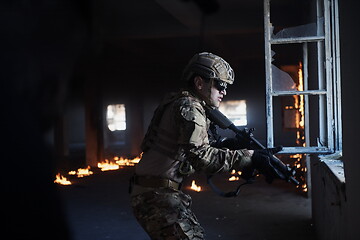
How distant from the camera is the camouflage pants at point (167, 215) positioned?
2.97 m

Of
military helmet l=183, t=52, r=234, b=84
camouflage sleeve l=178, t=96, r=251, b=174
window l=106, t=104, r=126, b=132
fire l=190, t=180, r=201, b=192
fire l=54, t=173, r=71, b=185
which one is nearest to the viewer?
camouflage sleeve l=178, t=96, r=251, b=174

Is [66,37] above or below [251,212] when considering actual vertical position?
above

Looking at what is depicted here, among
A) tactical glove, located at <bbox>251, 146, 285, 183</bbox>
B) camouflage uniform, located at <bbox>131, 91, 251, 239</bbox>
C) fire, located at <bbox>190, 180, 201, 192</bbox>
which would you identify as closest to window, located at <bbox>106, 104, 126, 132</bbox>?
fire, located at <bbox>190, 180, 201, 192</bbox>

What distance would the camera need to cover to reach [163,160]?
10.2ft

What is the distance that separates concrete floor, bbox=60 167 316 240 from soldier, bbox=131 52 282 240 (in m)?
2.68

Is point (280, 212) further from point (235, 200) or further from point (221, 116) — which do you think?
point (221, 116)

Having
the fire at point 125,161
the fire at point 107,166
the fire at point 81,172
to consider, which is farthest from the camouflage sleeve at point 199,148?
the fire at point 125,161

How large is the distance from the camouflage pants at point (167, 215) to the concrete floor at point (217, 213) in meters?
2.66

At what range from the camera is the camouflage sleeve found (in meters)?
2.89

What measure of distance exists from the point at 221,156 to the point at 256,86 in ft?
51.7

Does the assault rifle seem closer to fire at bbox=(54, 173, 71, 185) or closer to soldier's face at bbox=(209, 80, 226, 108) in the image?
soldier's face at bbox=(209, 80, 226, 108)

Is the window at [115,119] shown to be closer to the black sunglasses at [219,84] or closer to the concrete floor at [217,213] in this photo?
the concrete floor at [217,213]

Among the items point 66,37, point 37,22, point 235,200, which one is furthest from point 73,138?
point 235,200

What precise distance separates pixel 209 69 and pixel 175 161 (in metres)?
0.75
